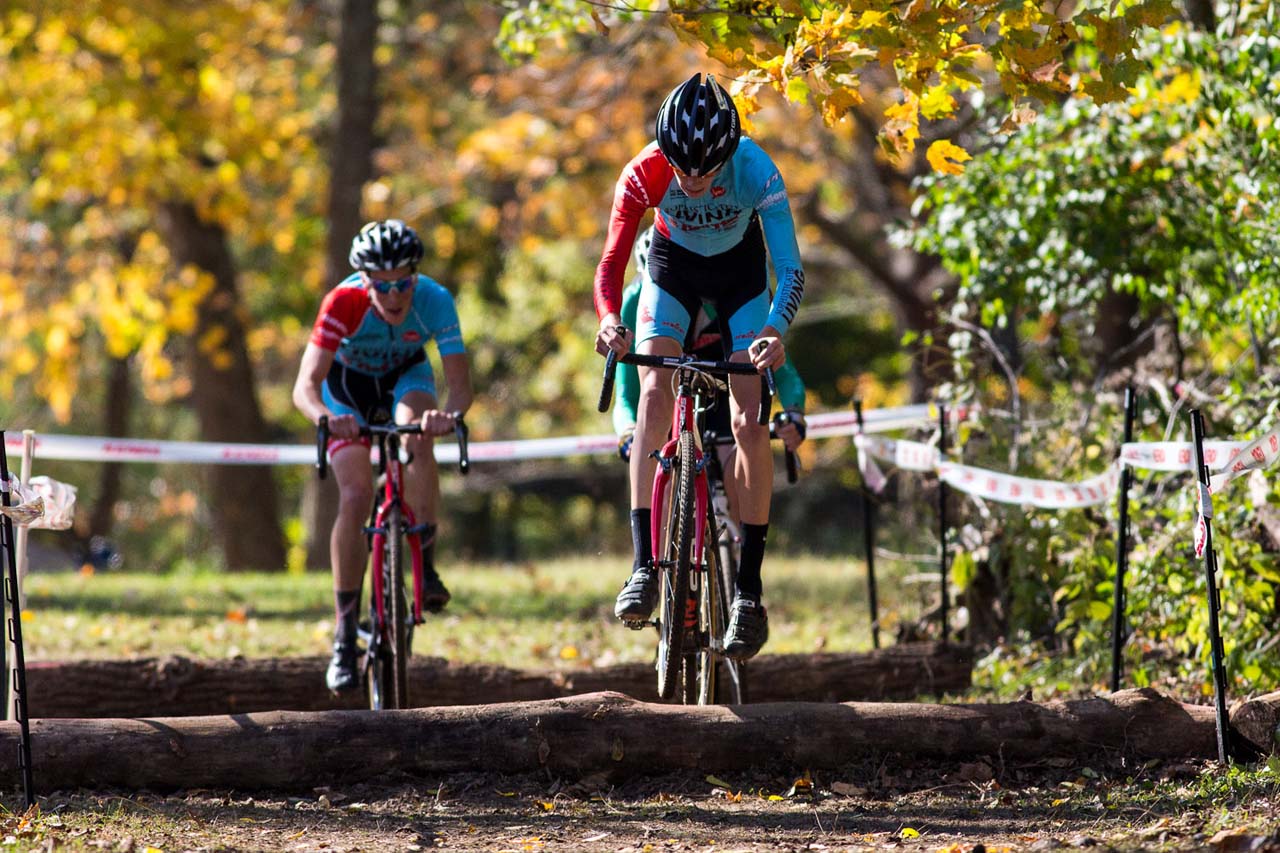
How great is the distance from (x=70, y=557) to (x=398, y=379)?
1716cm

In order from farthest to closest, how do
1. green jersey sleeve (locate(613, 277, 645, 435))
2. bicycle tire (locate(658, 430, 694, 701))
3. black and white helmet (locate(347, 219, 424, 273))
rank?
black and white helmet (locate(347, 219, 424, 273)) < green jersey sleeve (locate(613, 277, 645, 435)) < bicycle tire (locate(658, 430, 694, 701))

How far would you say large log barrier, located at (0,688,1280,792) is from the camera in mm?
5680

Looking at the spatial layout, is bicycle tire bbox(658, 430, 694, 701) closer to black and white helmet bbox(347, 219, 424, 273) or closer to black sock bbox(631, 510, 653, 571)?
black sock bbox(631, 510, 653, 571)

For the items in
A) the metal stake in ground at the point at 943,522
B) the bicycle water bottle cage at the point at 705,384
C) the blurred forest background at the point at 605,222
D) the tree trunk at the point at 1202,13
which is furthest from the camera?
the tree trunk at the point at 1202,13

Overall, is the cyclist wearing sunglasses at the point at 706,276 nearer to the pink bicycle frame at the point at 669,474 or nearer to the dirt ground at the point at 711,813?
the pink bicycle frame at the point at 669,474

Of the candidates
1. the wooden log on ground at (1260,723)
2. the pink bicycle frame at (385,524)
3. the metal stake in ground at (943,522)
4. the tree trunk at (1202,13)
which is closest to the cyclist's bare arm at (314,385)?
the pink bicycle frame at (385,524)

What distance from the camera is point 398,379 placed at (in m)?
8.06

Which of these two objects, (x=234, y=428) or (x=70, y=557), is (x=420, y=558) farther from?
(x=70, y=557)

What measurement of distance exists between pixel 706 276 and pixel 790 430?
0.83m

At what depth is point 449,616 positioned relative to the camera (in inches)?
459

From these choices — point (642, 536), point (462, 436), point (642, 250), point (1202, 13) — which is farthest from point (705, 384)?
point (1202, 13)

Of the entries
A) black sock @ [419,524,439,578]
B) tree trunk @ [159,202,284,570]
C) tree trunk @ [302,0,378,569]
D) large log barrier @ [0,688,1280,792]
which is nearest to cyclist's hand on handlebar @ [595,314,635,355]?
large log barrier @ [0,688,1280,792]

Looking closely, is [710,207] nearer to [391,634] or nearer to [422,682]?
[391,634]

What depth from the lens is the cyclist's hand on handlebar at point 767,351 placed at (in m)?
5.93
